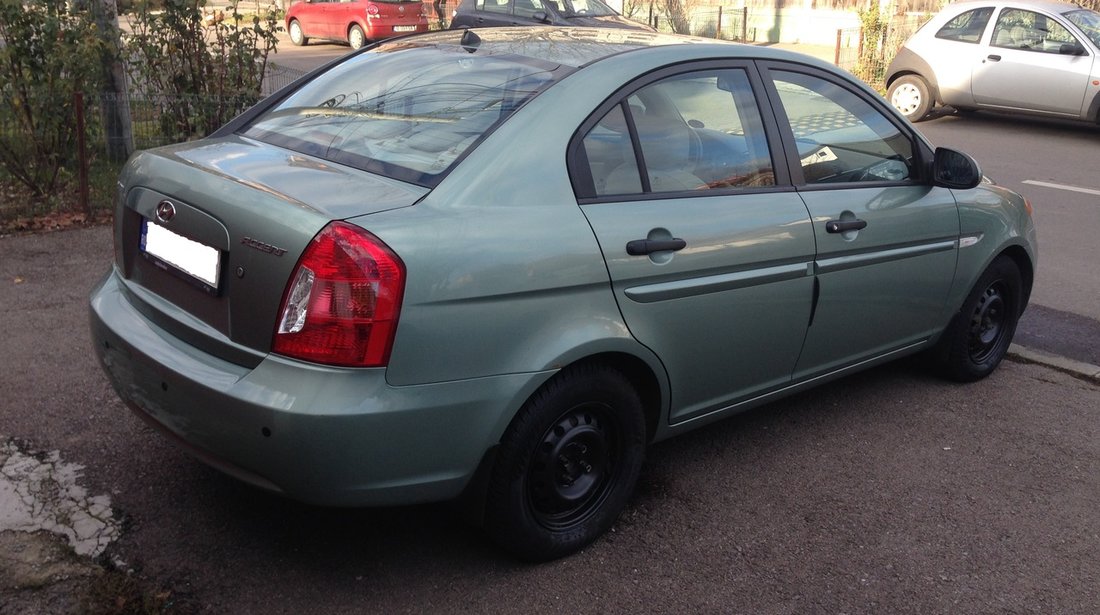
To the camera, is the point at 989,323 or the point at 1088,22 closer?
the point at 989,323

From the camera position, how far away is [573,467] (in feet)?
10.9

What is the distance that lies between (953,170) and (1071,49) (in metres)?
9.93

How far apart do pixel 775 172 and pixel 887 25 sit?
47.8 ft

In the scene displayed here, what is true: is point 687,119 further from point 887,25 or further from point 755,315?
point 887,25

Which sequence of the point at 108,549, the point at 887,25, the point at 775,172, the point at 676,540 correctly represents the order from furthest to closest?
the point at 887,25, the point at 775,172, the point at 676,540, the point at 108,549

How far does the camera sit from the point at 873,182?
4.21 meters

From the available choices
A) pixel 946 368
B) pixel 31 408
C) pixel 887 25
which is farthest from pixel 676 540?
pixel 887 25

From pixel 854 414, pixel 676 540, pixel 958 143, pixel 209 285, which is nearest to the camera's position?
pixel 209 285

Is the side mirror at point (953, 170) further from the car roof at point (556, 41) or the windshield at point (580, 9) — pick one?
the windshield at point (580, 9)

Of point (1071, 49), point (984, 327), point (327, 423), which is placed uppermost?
point (1071, 49)

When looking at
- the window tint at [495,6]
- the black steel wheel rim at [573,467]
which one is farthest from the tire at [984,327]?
the window tint at [495,6]

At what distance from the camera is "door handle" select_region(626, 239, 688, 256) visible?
3.23m

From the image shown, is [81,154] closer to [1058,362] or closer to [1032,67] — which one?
[1058,362]

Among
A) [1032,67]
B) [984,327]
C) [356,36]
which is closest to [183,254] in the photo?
[984,327]
